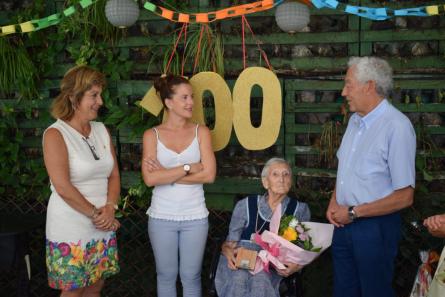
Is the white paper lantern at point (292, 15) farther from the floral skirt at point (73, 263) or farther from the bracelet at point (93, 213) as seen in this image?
the floral skirt at point (73, 263)

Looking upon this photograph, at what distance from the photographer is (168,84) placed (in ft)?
11.0

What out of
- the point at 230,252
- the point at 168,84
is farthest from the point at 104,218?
the point at 168,84

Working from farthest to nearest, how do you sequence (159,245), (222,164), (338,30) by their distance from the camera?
(222,164) → (338,30) → (159,245)

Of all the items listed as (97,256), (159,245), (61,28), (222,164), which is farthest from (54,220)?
(61,28)

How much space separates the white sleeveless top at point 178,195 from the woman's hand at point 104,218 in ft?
0.88

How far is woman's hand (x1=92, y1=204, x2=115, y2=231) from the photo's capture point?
3.08 m

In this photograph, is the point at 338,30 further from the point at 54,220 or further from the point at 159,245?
the point at 54,220

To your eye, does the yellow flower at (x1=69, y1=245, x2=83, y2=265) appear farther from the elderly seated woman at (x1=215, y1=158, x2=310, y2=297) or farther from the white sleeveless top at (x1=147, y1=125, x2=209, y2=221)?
the elderly seated woman at (x1=215, y1=158, x2=310, y2=297)

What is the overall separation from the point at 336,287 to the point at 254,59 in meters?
1.69

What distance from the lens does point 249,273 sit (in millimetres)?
3199

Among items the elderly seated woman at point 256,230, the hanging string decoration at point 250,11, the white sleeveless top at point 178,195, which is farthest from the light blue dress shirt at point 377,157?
the white sleeveless top at point 178,195

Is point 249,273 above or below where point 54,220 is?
below

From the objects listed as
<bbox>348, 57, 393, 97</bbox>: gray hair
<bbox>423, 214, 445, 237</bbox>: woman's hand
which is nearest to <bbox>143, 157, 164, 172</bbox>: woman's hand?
<bbox>348, 57, 393, 97</bbox>: gray hair

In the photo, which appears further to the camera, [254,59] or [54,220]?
[254,59]
